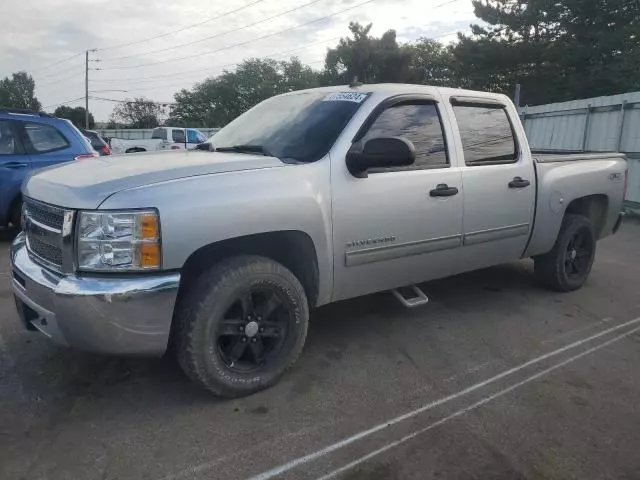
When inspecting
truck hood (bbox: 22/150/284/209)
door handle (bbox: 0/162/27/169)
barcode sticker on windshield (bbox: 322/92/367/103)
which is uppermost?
barcode sticker on windshield (bbox: 322/92/367/103)

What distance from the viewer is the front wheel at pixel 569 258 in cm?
524

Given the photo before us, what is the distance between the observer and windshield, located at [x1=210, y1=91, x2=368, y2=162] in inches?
140

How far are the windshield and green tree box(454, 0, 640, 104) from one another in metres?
25.6

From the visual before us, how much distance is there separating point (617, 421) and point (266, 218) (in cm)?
224

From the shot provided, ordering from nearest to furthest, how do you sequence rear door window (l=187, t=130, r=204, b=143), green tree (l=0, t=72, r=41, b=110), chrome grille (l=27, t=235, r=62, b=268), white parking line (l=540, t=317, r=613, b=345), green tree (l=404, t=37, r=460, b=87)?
chrome grille (l=27, t=235, r=62, b=268) → white parking line (l=540, t=317, r=613, b=345) → rear door window (l=187, t=130, r=204, b=143) → green tree (l=404, t=37, r=460, b=87) → green tree (l=0, t=72, r=41, b=110)

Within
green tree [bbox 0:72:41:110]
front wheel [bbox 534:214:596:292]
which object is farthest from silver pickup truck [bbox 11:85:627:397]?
green tree [bbox 0:72:41:110]

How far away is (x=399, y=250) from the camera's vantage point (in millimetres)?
3791

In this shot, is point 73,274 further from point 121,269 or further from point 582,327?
point 582,327

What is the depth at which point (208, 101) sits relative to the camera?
74188 mm

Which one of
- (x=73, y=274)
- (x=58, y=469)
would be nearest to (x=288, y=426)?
(x=58, y=469)

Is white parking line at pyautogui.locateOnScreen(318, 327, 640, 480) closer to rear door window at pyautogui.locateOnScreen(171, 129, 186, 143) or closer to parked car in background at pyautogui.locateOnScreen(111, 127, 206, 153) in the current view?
parked car in background at pyautogui.locateOnScreen(111, 127, 206, 153)

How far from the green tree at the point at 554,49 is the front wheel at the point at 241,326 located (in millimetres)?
26658

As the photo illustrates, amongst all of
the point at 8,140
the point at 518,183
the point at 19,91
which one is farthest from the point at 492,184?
the point at 19,91

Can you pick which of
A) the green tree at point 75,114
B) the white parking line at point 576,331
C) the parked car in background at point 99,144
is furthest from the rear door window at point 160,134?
the green tree at point 75,114
